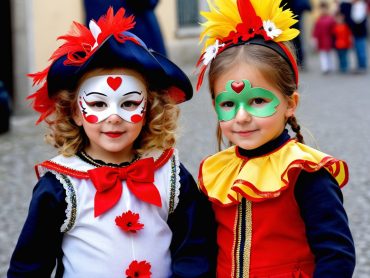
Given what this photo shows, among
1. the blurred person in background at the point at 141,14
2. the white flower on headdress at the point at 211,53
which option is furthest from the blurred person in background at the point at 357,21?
the white flower on headdress at the point at 211,53

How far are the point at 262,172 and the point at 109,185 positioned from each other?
0.54 meters

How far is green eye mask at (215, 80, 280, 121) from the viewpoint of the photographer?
2798mm

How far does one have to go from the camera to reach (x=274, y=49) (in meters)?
2.82

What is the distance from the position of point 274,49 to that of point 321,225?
63cm

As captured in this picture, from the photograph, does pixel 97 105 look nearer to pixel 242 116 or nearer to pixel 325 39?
pixel 242 116

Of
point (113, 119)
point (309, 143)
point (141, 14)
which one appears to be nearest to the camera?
→ point (113, 119)

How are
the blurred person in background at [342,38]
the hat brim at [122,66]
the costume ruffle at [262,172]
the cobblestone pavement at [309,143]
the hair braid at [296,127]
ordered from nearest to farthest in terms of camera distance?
1. the costume ruffle at [262,172]
2. the hat brim at [122,66]
3. the hair braid at [296,127]
4. the cobblestone pavement at [309,143]
5. the blurred person in background at [342,38]

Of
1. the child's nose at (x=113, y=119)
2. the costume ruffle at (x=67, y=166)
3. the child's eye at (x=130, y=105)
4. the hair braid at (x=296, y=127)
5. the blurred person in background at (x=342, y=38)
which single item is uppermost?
the child's eye at (x=130, y=105)

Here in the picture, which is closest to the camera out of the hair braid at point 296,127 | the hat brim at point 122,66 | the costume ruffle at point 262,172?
the costume ruffle at point 262,172

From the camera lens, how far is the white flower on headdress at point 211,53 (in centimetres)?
288

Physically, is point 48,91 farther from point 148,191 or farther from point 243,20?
point 243,20

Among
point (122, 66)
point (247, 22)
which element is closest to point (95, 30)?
point (122, 66)

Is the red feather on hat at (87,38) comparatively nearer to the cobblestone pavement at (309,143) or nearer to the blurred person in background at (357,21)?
the cobblestone pavement at (309,143)

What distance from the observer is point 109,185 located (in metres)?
2.91
